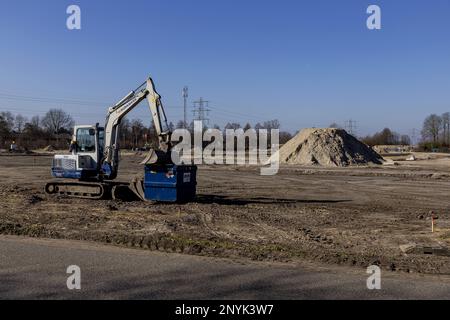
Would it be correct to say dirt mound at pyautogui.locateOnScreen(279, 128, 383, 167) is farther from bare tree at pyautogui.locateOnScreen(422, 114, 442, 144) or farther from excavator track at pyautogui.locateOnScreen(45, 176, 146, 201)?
bare tree at pyautogui.locateOnScreen(422, 114, 442, 144)

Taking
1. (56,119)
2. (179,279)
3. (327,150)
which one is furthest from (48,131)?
(179,279)

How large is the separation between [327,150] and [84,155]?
3687cm

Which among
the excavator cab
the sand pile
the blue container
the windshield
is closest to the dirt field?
the blue container

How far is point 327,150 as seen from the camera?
52.0m

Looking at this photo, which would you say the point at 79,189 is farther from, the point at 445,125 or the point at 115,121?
the point at 445,125

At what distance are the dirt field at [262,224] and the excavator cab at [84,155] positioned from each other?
1.48 m

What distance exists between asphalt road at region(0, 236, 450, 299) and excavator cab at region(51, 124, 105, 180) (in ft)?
33.4

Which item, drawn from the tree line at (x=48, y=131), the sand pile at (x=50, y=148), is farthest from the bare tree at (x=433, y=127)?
the sand pile at (x=50, y=148)

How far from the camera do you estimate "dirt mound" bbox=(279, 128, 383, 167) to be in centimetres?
5084

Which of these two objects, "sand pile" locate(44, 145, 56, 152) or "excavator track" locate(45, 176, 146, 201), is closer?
"excavator track" locate(45, 176, 146, 201)

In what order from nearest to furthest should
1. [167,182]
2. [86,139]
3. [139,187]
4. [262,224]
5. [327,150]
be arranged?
[262,224], [167,182], [139,187], [86,139], [327,150]

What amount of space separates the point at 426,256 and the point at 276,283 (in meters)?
3.72

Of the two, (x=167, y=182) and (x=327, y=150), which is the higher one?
(x=327, y=150)

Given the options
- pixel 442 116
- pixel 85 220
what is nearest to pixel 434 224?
pixel 85 220
